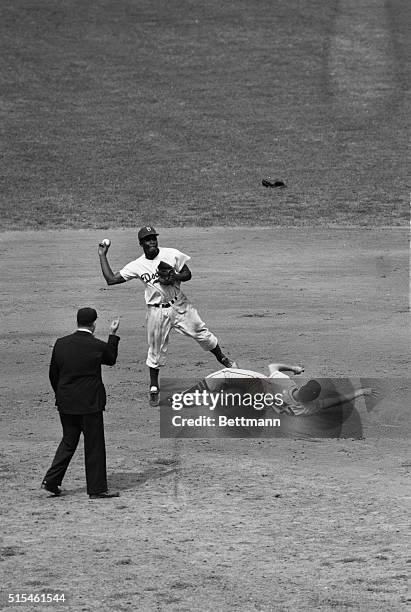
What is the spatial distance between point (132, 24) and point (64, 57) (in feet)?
13.4

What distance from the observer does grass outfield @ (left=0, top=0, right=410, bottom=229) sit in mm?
26672

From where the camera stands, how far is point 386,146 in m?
31.2

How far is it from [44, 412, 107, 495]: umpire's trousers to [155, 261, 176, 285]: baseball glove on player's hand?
10.2 feet

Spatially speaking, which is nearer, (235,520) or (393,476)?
(235,520)

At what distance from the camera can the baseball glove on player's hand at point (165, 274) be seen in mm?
14820

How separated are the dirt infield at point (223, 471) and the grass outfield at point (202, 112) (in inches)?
186

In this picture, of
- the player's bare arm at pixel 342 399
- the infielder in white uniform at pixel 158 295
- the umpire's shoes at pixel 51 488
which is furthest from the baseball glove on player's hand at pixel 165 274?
the umpire's shoes at pixel 51 488

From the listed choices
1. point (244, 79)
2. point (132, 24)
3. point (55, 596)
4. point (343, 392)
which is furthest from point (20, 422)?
point (132, 24)

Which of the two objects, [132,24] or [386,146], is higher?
[132,24]

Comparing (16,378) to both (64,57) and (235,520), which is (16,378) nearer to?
(235,520)

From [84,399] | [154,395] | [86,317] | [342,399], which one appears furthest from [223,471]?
[342,399]

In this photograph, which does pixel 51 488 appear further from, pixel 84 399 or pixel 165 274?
pixel 165 274

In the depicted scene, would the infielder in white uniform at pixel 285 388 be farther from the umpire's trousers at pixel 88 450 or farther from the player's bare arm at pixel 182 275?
the umpire's trousers at pixel 88 450

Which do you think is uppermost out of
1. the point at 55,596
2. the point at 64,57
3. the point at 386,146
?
the point at 64,57
